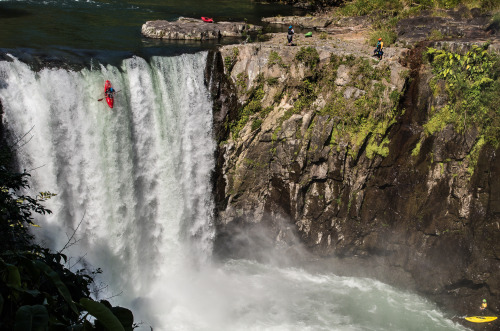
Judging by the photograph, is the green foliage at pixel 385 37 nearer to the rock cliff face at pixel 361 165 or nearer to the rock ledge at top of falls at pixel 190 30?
the rock cliff face at pixel 361 165

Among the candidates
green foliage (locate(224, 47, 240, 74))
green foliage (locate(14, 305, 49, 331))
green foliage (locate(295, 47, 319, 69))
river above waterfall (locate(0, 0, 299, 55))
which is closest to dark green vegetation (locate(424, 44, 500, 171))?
green foliage (locate(295, 47, 319, 69))

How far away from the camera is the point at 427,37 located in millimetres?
17562

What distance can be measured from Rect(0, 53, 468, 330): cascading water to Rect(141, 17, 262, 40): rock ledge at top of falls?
167 inches

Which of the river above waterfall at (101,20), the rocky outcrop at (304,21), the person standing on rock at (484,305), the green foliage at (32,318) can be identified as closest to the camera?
the green foliage at (32,318)

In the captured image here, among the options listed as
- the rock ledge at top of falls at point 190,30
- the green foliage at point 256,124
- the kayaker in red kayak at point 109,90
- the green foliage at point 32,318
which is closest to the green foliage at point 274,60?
the green foliage at point 256,124

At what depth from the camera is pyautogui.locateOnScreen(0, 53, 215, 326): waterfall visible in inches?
498

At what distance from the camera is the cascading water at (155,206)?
12.9 metres

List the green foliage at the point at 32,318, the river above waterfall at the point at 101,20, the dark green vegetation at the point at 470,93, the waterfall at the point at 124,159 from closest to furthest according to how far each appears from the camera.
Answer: the green foliage at the point at 32,318 < the waterfall at the point at 124,159 < the dark green vegetation at the point at 470,93 < the river above waterfall at the point at 101,20

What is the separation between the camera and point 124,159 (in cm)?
1421

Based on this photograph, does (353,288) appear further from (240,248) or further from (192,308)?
(192,308)

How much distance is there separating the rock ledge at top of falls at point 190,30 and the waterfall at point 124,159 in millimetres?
4275

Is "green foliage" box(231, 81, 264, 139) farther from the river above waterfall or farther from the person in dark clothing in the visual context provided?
the person in dark clothing

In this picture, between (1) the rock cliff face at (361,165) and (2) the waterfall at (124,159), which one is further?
(1) the rock cliff face at (361,165)

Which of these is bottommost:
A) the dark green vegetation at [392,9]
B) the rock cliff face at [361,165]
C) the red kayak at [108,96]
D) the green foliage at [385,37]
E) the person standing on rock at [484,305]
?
the person standing on rock at [484,305]
